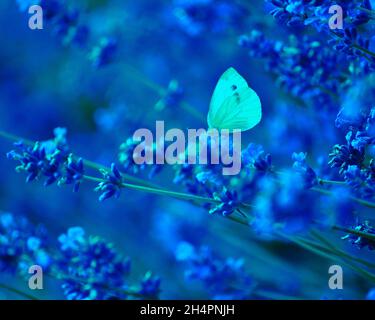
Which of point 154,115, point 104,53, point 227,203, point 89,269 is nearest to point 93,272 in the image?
point 89,269

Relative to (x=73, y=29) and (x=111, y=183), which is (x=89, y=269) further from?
(x=73, y=29)

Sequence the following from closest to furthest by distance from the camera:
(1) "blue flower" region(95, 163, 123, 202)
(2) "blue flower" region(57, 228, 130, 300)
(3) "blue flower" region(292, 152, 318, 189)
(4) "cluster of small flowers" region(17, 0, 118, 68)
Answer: (3) "blue flower" region(292, 152, 318, 189)
(1) "blue flower" region(95, 163, 123, 202)
(2) "blue flower" region(57, 228, 130, 300)
(4) "cluster of small flowers" region(17, 0, 118, 68)

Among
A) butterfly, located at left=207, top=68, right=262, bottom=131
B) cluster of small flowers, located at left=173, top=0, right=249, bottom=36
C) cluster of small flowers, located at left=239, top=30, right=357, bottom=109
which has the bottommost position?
butterfly, located at left=207, top=68, right=262, bottom=131

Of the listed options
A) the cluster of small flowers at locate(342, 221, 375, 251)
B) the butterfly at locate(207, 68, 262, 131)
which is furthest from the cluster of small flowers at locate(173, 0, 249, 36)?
the cluster of small flowers at locate(342, 221, 375, 251)

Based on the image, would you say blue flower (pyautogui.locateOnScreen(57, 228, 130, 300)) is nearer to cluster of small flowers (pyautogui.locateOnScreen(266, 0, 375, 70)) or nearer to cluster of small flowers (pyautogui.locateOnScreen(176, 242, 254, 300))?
cluster of small flowers (pyautogui.locateOnScreen(176, 242, 254, 300))

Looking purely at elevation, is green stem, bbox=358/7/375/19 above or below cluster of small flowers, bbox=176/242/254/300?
above
